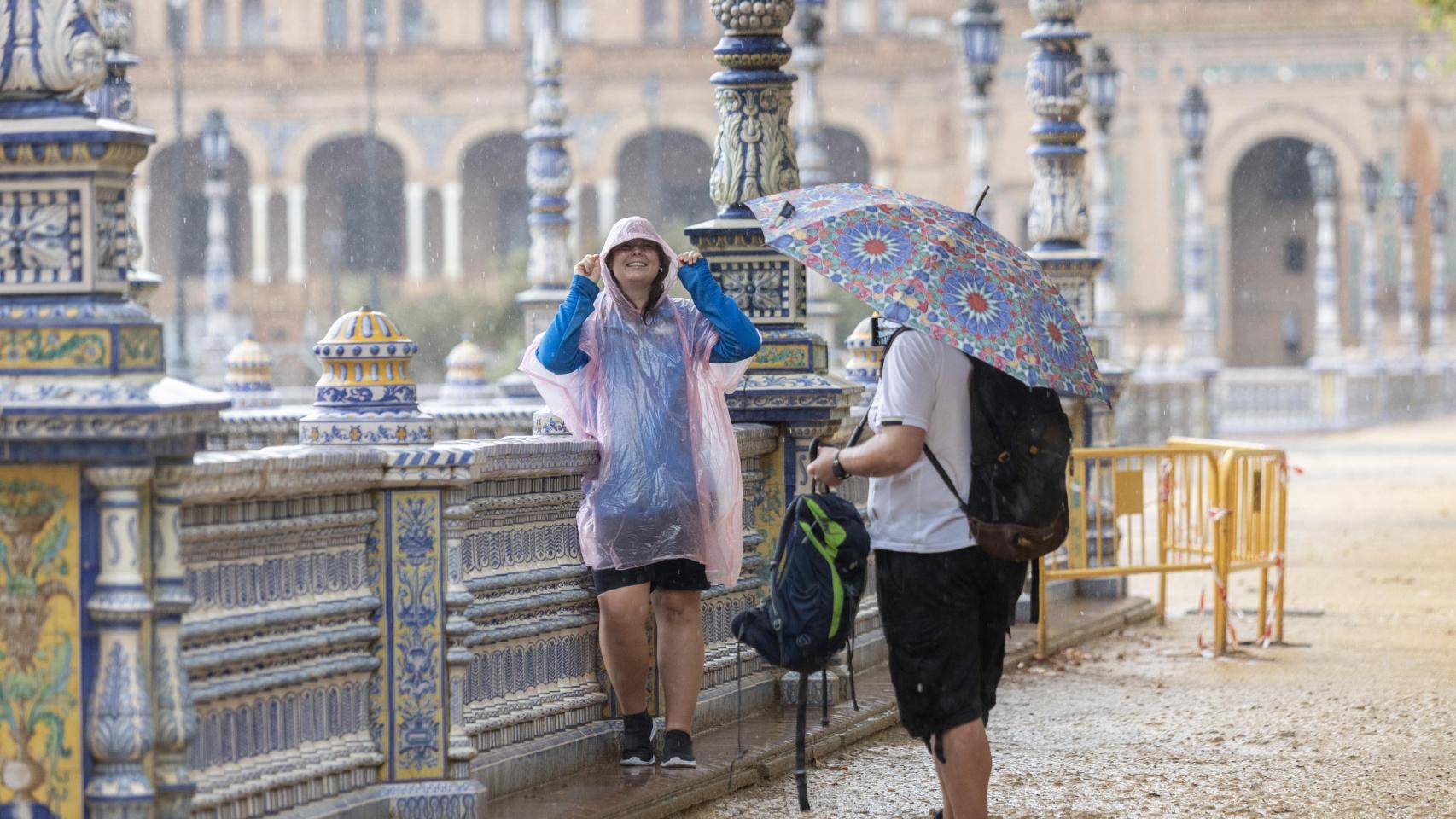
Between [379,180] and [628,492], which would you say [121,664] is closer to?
[628,492]

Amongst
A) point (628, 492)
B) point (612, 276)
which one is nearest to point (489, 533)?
point (628, 492)

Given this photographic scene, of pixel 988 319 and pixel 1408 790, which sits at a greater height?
pixel 988 319

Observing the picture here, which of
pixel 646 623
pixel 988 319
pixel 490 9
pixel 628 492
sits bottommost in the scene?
pixel 646 623

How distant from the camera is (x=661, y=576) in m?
7.08

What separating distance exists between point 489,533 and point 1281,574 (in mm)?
5612

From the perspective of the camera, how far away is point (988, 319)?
5836mm

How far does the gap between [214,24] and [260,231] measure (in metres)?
7.31

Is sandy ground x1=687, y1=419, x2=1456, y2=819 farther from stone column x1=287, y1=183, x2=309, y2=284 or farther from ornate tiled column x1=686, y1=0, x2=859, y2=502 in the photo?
stone column x1=287, y1=183, x2=309, y2=284

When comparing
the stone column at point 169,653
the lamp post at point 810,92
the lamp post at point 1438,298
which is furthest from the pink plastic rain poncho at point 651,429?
the lamp post at point 1438,298

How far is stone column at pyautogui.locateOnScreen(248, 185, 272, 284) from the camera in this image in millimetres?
57000

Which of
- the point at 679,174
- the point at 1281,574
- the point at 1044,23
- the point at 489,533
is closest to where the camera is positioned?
the point at 489,533

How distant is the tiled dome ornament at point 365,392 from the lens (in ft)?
20.3

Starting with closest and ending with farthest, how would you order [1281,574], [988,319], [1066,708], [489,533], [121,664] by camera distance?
1. [121,664]
2. [988,319]
3. [489,533]
4. [1066,708]
5. [1281,574]

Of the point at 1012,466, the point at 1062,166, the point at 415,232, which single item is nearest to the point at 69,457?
the point at 1012,466
